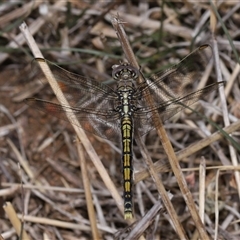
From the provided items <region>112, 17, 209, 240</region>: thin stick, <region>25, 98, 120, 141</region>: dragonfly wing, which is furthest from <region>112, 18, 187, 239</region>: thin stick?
<region>25, 98, 120, 141</region>: dragonfly wing

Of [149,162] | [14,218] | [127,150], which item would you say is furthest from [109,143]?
[14,218]

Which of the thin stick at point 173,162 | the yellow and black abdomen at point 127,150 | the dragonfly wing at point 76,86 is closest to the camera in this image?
the thin stick at point 173,162

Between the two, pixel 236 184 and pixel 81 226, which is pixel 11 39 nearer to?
pixel 81 226

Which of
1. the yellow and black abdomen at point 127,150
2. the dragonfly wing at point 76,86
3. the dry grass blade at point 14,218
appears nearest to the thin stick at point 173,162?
the yellow and black abdomen at point 127,150

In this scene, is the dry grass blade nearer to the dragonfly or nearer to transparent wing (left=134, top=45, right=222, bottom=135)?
the dragonfly

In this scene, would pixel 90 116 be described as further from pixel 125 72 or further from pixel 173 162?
pixel 173 162

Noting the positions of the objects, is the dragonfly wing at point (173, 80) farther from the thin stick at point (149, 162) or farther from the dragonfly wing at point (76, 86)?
the dragonfly wing at point (76, 86)
